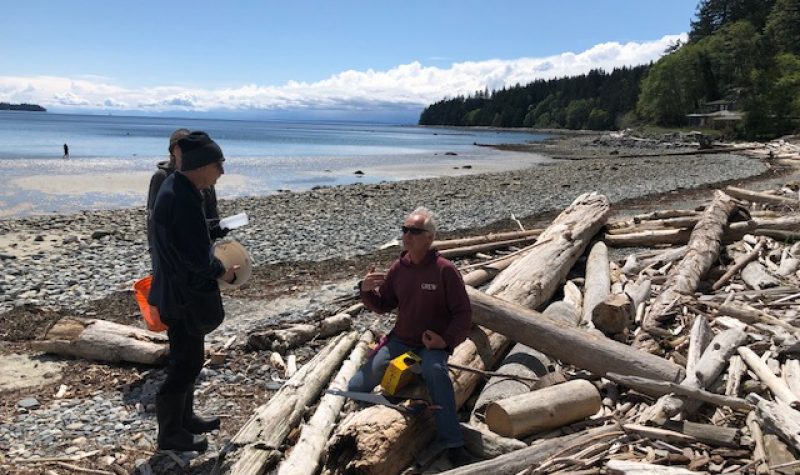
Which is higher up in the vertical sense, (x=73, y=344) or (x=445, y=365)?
(x=445, y=365)

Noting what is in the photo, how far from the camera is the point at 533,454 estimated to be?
438cm

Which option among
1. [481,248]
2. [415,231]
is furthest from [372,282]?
[481,248]

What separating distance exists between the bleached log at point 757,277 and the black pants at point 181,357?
6994mm

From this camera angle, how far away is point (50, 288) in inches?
416

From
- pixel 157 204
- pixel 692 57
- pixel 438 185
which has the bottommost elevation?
pixel 438 185

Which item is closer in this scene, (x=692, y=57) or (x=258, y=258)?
(x=258, y=258)

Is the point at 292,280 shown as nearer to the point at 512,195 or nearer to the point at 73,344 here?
the point at 73,344

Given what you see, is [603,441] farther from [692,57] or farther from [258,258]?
[692,57]

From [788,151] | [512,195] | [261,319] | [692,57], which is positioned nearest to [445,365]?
[261,319]

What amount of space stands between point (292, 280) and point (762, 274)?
7.66m

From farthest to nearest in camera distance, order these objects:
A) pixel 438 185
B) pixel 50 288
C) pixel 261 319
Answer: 1. pixel 438 185
2. pixel 50 288
3. pixel 261 319

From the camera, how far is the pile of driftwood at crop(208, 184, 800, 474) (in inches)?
170

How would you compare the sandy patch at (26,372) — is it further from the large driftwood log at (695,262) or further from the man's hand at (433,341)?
the large driftwood log at (695,262)

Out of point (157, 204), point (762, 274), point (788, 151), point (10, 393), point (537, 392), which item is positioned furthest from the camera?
point (788, 151)
